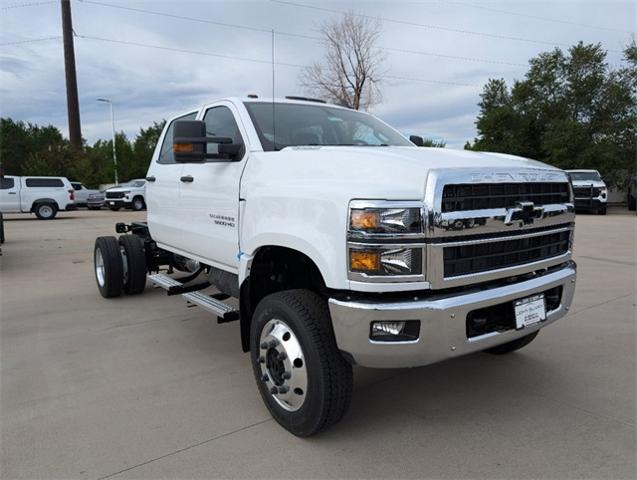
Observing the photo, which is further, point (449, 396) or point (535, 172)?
point (449, 396)

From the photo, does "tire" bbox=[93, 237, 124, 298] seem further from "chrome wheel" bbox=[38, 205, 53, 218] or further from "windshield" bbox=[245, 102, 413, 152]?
"chrome wheel" bbox=[38, 205, 53, 218]

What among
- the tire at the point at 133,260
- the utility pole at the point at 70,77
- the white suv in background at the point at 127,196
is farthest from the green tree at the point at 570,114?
the utility pole at the point at 70,77

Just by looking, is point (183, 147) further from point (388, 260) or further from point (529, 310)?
point (529, 310)

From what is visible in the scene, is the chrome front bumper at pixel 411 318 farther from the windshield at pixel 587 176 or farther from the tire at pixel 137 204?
the tire at pixel 137 204

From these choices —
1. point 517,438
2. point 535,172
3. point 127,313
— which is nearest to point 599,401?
point 517,438

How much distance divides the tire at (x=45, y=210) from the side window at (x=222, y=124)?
20.3 m

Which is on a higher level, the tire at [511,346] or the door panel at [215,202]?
the door panel at [215,202]

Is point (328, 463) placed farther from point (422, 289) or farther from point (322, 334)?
point (422, 289)

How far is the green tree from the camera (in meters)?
26.7

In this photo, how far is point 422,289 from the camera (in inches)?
99.6

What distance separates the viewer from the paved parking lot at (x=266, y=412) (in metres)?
2.65

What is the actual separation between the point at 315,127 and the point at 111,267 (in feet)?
11.2

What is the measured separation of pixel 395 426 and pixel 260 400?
0.93 m

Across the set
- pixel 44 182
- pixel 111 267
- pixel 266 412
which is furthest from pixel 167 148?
pixel 44 182
